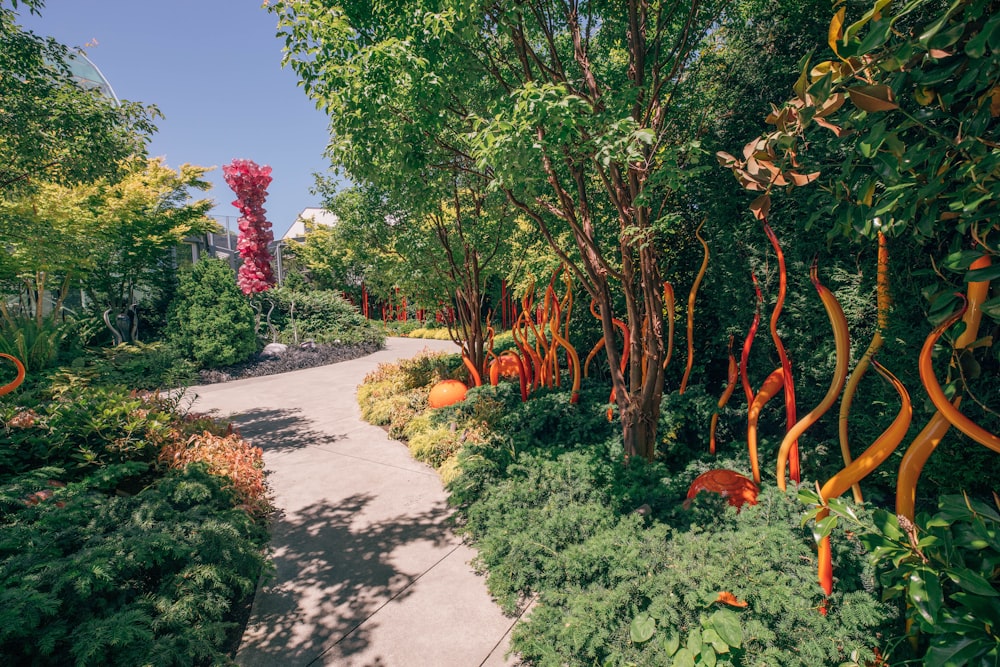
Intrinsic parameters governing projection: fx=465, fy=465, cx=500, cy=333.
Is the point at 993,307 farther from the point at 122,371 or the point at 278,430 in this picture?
the point at 122,371

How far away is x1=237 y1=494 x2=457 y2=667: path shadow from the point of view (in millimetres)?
2807

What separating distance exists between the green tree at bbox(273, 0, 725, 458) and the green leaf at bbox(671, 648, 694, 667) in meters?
2.20

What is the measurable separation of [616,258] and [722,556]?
4042 millimetres

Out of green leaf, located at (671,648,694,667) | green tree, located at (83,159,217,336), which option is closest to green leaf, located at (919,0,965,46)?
green leaf, located at (671,648,694,667)

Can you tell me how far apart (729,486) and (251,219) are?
2222cm

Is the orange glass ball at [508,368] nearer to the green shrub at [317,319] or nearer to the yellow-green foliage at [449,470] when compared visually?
the yellow-green foliage at [449,470]

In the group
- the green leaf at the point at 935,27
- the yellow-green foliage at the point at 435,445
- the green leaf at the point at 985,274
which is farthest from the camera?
the yellow-green foliage at the point at 435,445

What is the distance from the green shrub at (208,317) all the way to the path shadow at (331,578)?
8940 mm

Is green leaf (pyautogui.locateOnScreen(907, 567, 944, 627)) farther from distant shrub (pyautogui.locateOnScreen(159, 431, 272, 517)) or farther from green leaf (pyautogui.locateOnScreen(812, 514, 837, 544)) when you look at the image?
distant shrub (pyautogui.locateOnScreen(159, 431, 272, 517))

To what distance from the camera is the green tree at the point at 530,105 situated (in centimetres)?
312

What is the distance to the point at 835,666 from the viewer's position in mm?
2121

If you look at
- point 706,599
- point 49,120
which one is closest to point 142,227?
point 49,120

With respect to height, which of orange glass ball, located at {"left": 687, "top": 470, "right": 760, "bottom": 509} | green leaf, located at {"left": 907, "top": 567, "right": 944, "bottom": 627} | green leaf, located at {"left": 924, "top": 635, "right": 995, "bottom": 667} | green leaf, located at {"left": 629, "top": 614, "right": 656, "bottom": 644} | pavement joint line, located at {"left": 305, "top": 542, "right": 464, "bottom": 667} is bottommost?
pavement joint line, located at {"left": 305, "top": 542, "right": 464, "bottom": 667}

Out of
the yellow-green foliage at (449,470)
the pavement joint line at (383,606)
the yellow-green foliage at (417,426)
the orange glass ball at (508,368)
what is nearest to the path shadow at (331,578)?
the pavement joint line at (383,606)
